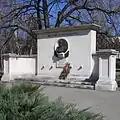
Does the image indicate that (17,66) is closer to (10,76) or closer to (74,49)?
(10,76)

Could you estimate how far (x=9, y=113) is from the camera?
3938 mm

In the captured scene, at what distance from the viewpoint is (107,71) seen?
566 inches

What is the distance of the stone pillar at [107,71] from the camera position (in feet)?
45.8

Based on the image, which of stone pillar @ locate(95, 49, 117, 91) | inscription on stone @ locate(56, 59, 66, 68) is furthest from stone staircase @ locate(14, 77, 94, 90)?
inscription on stone @ locate(56, 59, 66, 68)

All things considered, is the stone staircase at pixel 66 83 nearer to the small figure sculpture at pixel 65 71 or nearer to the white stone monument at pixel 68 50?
the small figure sculpture at pixel 65 71

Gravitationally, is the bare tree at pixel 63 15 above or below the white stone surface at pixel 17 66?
above

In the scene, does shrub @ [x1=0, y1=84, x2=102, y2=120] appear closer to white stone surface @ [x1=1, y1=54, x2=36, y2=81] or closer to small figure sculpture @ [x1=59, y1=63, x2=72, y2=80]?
small figure sculpture @ [x1=59, y1=63, x2=72, y2=80]

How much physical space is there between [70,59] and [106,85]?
388cm

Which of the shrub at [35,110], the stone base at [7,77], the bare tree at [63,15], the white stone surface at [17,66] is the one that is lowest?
the stone base at [7,77]

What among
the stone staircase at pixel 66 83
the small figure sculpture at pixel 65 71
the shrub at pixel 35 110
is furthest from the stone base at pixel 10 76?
the shrub at pixel 35 110

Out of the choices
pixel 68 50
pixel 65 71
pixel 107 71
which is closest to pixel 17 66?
pixel 65 71

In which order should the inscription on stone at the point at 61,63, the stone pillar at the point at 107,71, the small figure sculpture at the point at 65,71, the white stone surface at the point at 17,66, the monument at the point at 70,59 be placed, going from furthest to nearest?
the white stone surface at the point at 17,66 < the inscription on stone at the point at 61,63 < the small figure sculpture at the point at 65,71 < the monument at the point at 70,59 < the stone pillar at the point at 107,71

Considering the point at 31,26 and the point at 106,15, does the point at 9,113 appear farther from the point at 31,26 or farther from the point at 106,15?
the point at 31,26

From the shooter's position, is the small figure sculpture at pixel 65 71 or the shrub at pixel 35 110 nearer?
the shrub at pixel 35 110
